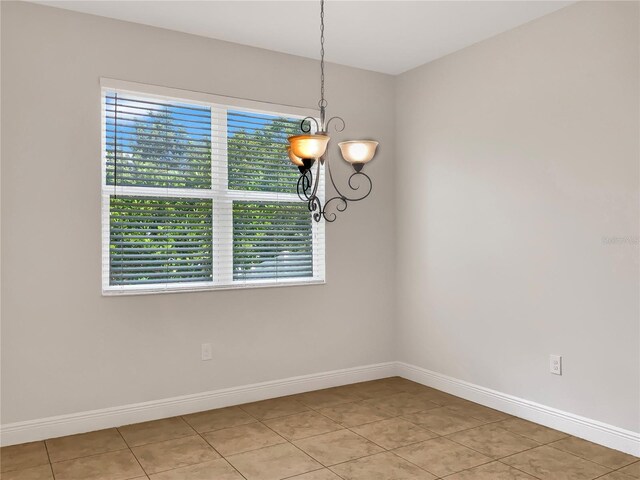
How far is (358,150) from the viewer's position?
2.50 m

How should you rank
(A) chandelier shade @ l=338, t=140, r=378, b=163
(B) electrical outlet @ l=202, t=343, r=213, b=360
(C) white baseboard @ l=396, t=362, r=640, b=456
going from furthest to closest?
(B) electrical outlet @ l=202, t=343, r=213, b=360 → (C) white baseboard @ l=396, t=362, r=640, b=456 → (A) chandelier shade @ l=338, t=140, r=378, b=163

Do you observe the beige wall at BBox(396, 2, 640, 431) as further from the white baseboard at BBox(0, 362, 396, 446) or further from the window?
the window

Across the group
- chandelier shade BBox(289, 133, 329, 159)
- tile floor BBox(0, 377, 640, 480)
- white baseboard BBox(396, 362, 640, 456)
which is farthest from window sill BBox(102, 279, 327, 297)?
chandelier shade BBox(289, 133, 329, 159)

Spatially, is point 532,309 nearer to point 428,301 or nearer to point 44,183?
point 428,301

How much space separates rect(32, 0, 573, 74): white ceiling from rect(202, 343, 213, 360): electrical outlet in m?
2.20

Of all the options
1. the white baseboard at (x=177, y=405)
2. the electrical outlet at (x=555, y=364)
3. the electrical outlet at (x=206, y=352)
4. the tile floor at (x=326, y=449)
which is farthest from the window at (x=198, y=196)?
the electrical outlet at (x=555, y=364)

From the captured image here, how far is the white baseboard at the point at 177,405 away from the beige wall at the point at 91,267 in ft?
0.18

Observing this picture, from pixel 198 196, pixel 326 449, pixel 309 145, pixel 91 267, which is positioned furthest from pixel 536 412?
pixel 91 267

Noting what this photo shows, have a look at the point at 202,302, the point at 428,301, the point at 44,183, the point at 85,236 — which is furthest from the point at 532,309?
the point at 44,183

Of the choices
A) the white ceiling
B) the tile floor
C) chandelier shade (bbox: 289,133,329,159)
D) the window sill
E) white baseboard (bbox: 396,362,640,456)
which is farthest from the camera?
the window sill

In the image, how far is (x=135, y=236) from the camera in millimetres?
3533

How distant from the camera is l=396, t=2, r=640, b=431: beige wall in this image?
3.01m

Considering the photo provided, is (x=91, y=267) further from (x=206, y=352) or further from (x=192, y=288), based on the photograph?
(x=206, y=352)

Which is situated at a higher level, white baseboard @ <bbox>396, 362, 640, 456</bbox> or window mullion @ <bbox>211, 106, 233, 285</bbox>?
window mullion @ <bbox>211, 106, 233, 285</bbox>
